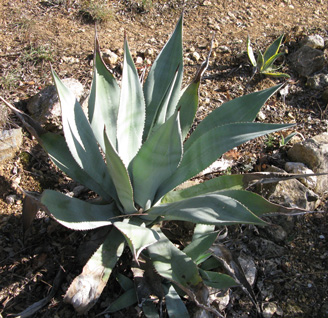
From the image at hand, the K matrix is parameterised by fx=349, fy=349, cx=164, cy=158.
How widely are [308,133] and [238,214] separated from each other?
1.81 meters

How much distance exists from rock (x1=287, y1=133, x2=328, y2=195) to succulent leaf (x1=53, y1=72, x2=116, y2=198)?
1.50m

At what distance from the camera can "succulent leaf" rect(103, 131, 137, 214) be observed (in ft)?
4.92

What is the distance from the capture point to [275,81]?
10.6ft

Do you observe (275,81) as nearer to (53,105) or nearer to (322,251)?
(322,251)

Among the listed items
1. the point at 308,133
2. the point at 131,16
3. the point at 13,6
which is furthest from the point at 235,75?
the point at 13,6

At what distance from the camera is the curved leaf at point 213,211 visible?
4.69 feet

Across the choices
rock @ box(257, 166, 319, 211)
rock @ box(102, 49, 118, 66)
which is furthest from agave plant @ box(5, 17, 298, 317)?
rock @ box(102, 49, 118, 66)

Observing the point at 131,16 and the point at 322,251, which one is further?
the point at 131,16

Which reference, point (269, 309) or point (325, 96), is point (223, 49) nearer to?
point (325, 96)

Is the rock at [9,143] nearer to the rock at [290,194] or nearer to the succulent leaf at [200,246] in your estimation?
the succulent leaf at [200,246]

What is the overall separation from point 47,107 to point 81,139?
0.81 m

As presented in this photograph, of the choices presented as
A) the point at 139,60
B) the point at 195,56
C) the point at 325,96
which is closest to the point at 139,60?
the point at 139,60

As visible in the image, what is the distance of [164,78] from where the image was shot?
1.99 meters

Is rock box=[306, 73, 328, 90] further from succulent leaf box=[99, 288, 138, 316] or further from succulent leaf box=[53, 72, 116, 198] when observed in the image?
succulent leaf box=[99, 288, 138, 316]
